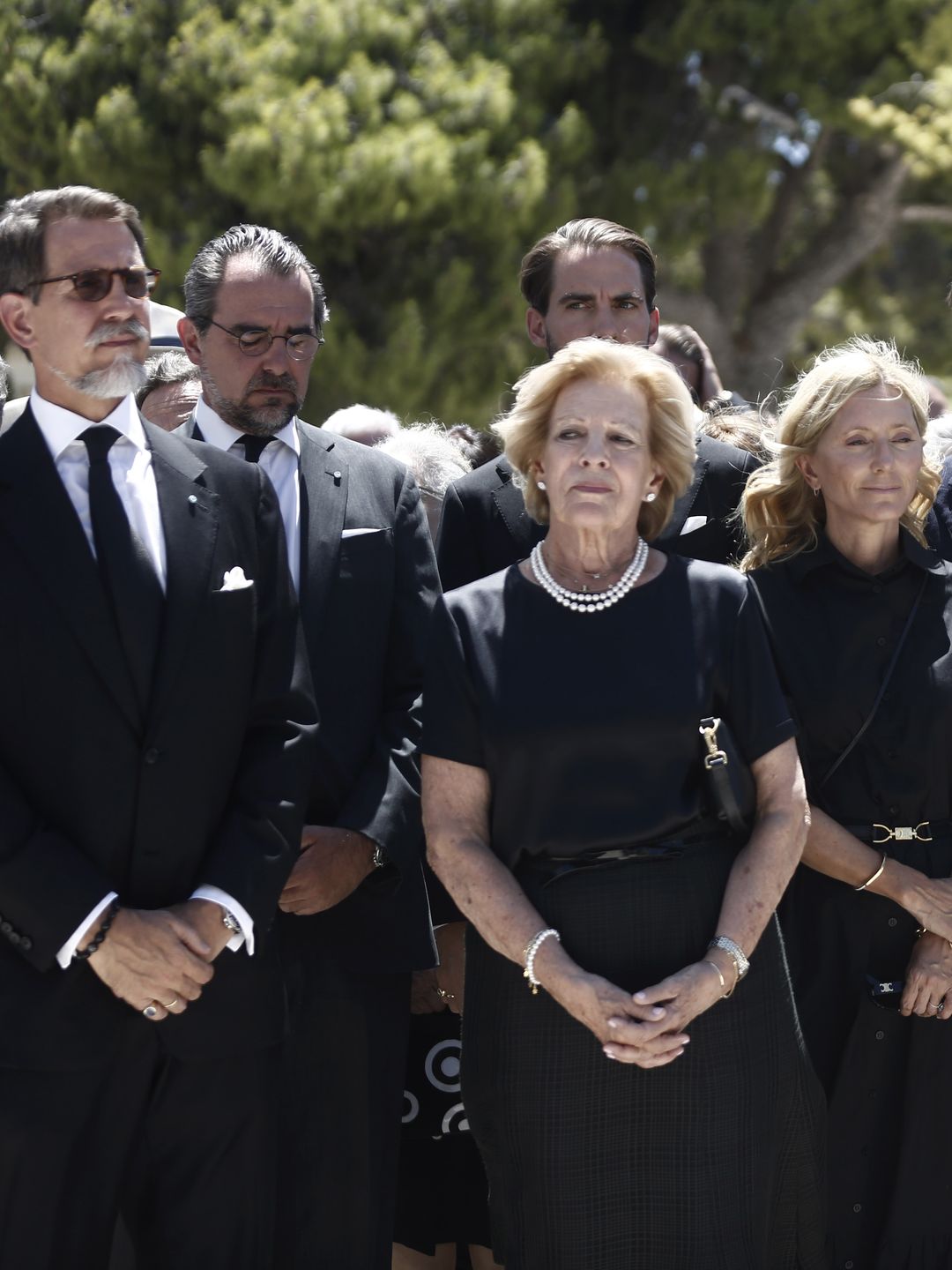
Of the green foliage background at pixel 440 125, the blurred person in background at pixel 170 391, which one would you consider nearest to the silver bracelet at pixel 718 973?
the blurred person in background at pixel 170 391

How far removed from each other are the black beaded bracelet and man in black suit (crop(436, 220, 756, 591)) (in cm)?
146

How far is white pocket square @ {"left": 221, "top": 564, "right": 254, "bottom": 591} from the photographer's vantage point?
311cm

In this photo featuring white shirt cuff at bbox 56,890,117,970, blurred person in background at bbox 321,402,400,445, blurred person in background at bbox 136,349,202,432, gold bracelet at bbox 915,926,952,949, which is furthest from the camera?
blurred person in background at bbox 321,402,400,445

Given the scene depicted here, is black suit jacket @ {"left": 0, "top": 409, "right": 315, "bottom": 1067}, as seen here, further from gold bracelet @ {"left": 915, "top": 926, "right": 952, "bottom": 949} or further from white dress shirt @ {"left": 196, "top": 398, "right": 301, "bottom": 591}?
gold bracelet @ {"left": 915, "top": 926, "right": 952, "bottom": 949}

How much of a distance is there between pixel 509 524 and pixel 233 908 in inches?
54.8

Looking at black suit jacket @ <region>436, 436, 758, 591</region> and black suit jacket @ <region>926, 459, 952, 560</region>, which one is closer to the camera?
black suit jacket @ <region>436, 436, 758, 591</region>

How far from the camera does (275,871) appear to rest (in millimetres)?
3088

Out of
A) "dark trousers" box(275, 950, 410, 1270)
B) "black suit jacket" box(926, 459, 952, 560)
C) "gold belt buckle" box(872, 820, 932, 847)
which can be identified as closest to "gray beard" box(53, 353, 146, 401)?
"dark trousers" box(275, 950, 410, 1270)

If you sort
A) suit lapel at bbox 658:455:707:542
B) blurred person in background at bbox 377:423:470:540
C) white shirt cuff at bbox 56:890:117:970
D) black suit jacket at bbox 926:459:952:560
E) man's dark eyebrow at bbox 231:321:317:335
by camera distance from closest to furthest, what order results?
white shirt cuff at bbox 56:890:117:970 < man's dark eyebrow at bbox 231:321:317:335 < suit lapel at bbox 658:455:707:542 < black suit jacket at bbox 926:459:952:560 < blurred person in background at bbox 377:423:470:540

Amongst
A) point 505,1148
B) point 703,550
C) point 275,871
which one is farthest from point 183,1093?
point 703,550

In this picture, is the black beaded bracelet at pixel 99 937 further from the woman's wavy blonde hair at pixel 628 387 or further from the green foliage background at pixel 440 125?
the green foliage background at pixel 440 125

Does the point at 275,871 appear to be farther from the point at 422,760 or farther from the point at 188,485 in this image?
the point at 188,485

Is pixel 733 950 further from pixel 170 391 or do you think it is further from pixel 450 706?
pixel 170 391

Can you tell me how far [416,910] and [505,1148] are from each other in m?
0.64
